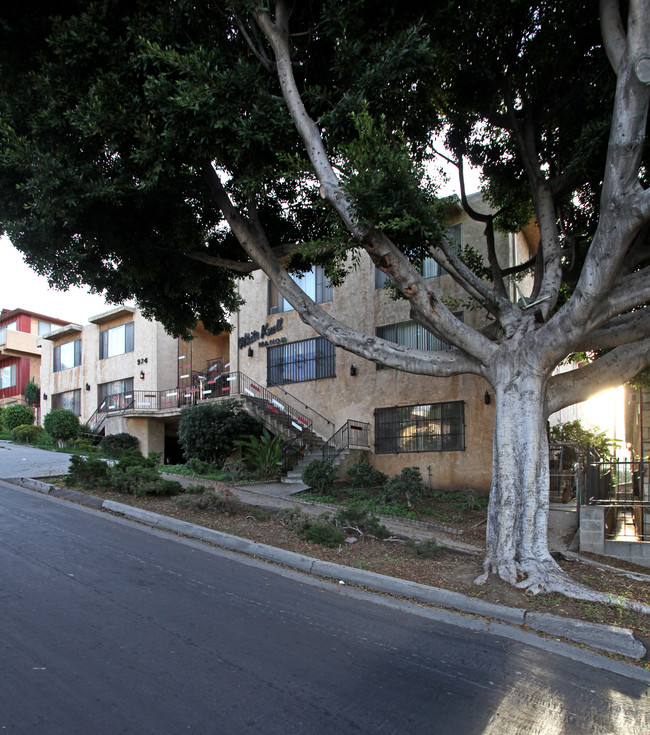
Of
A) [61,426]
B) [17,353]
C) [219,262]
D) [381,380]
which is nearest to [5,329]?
[17,353]

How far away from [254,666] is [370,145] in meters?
6.18

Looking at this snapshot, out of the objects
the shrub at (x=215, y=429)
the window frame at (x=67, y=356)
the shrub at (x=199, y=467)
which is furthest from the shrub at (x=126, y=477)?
the window frame at (x=67, y=356)

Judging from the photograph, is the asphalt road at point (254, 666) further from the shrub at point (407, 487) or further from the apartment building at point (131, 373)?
the apartment building at point (131, 373)

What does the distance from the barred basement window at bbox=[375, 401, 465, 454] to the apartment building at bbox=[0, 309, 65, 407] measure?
2881cm

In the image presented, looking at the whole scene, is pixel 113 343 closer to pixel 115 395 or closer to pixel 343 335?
pixel 115 395

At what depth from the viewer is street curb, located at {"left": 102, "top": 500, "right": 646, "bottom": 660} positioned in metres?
5.44

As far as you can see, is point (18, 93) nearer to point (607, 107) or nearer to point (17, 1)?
point (17, 1)

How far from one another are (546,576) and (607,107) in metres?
7.00

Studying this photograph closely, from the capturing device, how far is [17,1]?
328 inches

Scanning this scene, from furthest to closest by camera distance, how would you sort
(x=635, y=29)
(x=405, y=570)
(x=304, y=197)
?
(x=304, y=197) < (x=405, y=570) < (x=635, y=29)

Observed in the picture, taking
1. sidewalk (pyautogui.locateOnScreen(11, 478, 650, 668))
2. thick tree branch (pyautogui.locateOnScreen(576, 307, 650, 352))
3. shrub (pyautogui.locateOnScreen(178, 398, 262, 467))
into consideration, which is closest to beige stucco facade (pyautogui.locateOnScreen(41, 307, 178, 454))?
shrub (pyautogui.locateOnScreen(178, 398, 262, 467))

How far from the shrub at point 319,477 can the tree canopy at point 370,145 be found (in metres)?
5.32

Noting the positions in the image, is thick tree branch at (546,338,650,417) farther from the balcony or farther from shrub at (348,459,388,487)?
the balcony

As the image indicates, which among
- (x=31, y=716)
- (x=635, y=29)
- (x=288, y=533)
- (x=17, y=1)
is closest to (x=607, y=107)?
(x=635, y=29)
